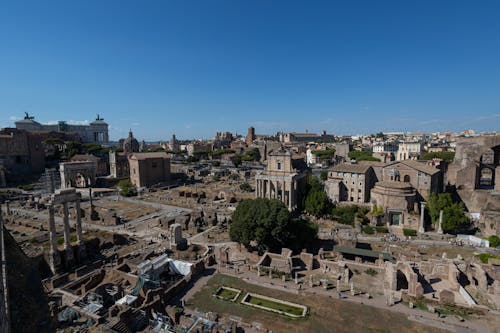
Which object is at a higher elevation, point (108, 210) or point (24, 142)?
point (24, 142)

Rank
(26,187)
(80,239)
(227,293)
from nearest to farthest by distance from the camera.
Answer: (227,293), (80,239), (26,187)

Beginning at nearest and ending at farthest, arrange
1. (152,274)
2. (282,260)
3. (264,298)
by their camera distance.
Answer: (264,298) < (152,274) < (282,260)

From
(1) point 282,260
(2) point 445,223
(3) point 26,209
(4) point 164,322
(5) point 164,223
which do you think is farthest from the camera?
(3) point 26,209

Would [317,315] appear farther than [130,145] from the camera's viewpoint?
No

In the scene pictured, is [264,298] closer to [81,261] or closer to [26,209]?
[81,261]

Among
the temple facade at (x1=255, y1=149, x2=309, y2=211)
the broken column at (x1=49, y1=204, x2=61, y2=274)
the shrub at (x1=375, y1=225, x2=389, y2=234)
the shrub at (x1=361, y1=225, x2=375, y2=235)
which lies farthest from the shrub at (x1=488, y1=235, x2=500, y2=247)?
the broken column at (x1=49, y1=204, x2=61, y2=274)

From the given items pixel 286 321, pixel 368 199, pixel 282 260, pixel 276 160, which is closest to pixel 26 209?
pixel 276 160

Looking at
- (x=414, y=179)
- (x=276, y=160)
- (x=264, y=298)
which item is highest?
(x=276, y=160)

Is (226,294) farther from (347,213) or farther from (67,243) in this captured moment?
(347,213)

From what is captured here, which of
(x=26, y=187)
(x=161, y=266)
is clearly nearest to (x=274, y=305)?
(x=161, y=266)
